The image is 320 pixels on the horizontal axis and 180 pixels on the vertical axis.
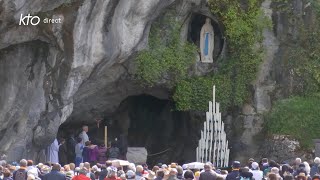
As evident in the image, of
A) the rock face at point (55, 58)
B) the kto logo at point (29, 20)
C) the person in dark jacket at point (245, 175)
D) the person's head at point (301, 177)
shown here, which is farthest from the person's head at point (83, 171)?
the rock face at point (55, 58)

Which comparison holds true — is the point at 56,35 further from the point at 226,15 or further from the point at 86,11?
the point at 226,15

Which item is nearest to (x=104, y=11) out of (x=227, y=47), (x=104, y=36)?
(x=104, y=36)

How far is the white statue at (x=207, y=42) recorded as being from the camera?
3850 cm

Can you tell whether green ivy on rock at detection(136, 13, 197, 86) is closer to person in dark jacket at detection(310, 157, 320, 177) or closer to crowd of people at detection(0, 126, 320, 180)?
crowd of people at detection(0, 126, 320, 180)

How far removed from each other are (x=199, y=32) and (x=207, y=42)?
48cm

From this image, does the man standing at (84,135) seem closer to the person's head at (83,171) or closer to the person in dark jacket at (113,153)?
the person in dark jacket at (113,153)

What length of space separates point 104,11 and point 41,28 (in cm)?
212

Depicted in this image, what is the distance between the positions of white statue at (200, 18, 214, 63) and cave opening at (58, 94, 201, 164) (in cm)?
194

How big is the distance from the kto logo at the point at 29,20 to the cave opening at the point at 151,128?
7.70m

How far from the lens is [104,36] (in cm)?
3422

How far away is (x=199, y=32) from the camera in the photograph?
3884cm

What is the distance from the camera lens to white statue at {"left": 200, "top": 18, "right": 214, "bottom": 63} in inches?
1516

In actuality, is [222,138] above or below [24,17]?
below

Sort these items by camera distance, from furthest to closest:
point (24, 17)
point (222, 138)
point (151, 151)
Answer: point (151, 151), point (222, 138), point (24, 17)
